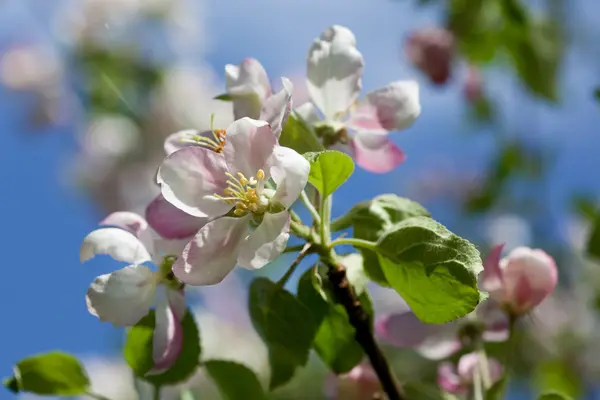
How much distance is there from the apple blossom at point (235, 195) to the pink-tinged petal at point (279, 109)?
0.04ft

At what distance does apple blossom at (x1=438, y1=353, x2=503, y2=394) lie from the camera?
0.69 meters

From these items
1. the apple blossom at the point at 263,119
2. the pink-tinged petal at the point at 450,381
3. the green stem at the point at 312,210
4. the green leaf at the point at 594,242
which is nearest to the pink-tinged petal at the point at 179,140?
the apple blossom at the point at 263,119

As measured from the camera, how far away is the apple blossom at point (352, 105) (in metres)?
0.63

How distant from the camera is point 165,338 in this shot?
0.57 metres

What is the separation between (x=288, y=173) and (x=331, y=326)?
6.4 inches

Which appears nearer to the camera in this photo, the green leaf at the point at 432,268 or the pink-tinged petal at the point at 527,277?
the green leaf at the point at 432,268

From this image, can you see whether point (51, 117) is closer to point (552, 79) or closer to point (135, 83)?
point (135, 83)

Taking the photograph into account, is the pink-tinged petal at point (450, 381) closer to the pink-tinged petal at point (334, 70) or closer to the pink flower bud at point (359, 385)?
the pink flower bud at point (359, 385)

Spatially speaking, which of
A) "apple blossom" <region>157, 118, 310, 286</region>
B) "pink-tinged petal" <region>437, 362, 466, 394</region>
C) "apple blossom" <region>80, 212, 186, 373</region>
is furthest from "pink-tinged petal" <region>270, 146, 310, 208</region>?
"pink-tinged petal" <region>437, 362, 466, 394</region>

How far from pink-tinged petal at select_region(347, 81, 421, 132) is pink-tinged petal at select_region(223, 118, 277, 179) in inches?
6.1

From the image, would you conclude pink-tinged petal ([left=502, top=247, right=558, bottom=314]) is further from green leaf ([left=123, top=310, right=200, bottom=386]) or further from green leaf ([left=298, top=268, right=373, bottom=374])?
green leaf ([left=123, top=310, right=200, bottom=386])

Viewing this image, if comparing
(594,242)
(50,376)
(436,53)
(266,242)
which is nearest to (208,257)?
(266,242)

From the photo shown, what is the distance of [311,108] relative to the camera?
64 centimetres

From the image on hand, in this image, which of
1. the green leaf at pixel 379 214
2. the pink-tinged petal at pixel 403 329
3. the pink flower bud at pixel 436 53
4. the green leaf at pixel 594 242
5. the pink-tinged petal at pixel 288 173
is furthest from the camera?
the pink flower bud at pixel 436 53
